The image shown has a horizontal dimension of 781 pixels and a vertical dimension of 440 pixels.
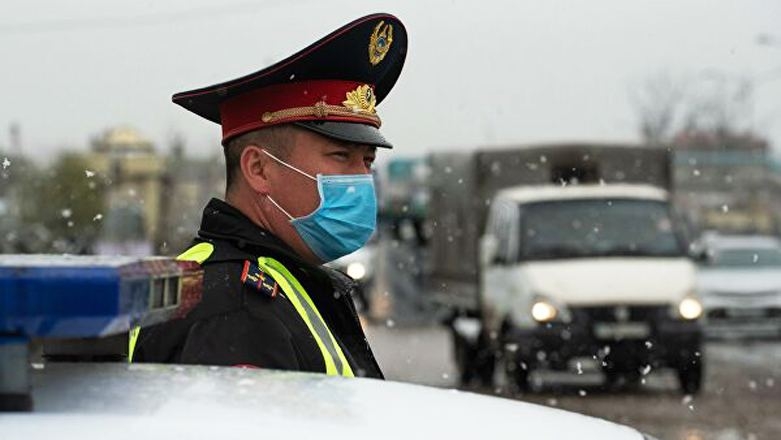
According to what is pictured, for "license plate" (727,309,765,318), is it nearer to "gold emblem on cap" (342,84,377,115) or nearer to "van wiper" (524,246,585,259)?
"van wiper" (524,246,585,259)

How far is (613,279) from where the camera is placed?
15.4 meters

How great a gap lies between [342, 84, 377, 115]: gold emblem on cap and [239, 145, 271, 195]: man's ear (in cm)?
21

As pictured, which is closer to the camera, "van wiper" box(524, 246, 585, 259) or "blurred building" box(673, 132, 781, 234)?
"van wiper" box(524, 246, 585, 259)

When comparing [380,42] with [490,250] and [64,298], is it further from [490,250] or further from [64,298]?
[490,250]

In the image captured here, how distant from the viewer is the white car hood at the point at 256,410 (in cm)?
209

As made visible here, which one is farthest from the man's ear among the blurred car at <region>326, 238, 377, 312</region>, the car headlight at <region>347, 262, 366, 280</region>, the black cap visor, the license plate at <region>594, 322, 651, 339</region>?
the car headlight at <region>347, 262, 366, 280</region>

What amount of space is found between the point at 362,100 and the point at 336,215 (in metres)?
0.26

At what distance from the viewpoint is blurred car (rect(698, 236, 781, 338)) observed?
78.3 ft

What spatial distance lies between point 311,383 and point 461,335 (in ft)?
52.3

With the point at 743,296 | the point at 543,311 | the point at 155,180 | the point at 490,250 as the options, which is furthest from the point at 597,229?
the point at 155,180

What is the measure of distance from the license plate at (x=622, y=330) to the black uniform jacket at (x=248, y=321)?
1145cm

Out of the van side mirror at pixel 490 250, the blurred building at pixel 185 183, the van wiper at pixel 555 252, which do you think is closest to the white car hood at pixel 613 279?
the van wiper at pixel 555 252

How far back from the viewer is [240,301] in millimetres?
3305

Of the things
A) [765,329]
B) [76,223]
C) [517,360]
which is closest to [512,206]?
[517,360]
